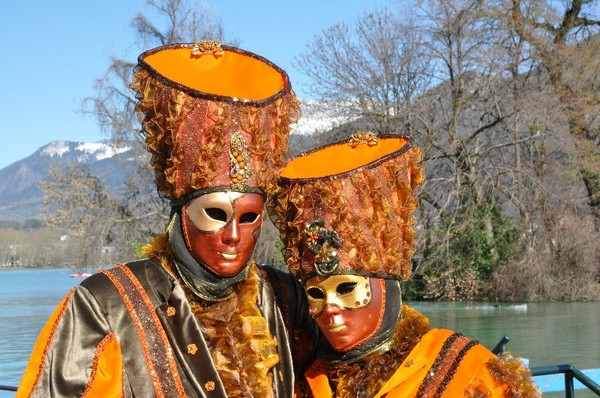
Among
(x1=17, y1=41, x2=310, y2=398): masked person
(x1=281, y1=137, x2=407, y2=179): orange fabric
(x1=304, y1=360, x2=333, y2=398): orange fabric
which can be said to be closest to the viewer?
(x1=17, y1=41, x2=310, y2=398): masked person

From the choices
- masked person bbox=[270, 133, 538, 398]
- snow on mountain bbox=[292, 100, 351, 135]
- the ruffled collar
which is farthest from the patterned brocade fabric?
snow on mountain bbox=[292, 100, 351, 135]

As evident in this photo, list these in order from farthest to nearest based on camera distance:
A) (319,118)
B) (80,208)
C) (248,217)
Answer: (80,208), (319,118), (248,217)

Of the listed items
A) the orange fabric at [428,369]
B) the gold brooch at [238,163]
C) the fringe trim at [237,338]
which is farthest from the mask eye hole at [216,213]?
the orange fabric at [428,369]

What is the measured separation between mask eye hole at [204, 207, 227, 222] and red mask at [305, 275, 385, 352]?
1.45 ft

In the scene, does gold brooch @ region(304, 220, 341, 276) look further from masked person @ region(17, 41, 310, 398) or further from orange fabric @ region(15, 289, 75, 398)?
orange fabric @ region(15, 289, 75, 398)

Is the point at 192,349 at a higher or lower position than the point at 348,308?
lower

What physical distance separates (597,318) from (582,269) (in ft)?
8.71

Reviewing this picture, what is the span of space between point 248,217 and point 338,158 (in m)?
0.55

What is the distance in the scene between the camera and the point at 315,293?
368cm

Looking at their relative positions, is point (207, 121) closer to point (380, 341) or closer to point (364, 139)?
point (364, 139)

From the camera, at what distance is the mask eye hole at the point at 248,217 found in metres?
3.59

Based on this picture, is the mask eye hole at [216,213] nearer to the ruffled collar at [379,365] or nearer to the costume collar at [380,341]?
the costume collar at [380,341]

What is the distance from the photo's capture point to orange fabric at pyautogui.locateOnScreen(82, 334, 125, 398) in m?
3.24

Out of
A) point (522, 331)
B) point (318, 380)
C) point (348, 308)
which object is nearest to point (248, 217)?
point (348, 308)
